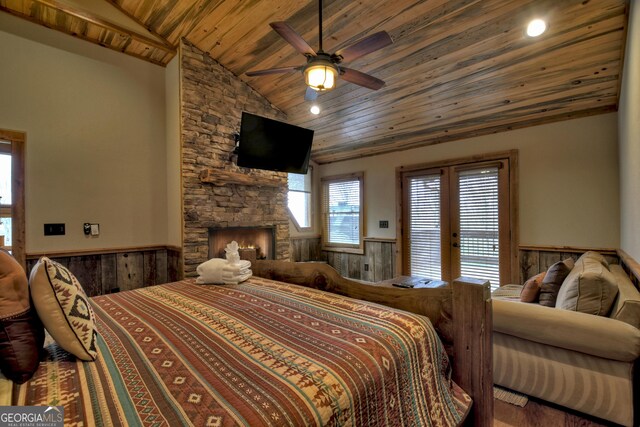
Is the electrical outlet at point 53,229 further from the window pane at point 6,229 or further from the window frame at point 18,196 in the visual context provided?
the window pane at point 6,229

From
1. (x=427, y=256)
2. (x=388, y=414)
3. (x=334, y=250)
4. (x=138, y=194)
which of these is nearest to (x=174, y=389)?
(x=388, y=414)

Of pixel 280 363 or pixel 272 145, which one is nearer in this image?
pixel 280 363

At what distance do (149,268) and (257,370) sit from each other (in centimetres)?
334

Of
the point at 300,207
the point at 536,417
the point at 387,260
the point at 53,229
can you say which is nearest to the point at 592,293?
the point at 536,417

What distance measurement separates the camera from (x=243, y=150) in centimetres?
357

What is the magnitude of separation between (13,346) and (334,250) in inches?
199

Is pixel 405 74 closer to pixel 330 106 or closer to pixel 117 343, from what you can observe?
pixel 330 106

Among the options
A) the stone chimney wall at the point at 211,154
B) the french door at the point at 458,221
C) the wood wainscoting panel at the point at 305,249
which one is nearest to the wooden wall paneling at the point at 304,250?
the wood wainscoting panel at the point at 305,249

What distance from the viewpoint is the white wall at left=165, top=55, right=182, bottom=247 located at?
352 centimetres

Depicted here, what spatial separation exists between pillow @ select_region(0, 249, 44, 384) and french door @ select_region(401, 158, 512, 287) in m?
4.40

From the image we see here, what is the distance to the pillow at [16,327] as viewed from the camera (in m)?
0.84

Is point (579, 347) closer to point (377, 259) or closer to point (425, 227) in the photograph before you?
point (425, 227)

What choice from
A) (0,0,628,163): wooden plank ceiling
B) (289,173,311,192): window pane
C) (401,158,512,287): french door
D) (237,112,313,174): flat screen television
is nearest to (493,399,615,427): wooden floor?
(401,158,512,287): french door

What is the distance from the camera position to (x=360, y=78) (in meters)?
2.48
